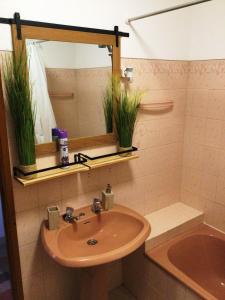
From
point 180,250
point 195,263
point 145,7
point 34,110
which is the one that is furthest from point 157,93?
point 195,263

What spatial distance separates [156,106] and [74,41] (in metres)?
0.81

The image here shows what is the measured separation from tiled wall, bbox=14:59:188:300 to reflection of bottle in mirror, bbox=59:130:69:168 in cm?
17

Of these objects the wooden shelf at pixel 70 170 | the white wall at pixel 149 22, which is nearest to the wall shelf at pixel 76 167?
the wooden shelf at pixel 70 170

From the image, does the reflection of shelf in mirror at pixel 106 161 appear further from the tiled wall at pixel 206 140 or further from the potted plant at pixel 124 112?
the tiled wall at pixel 206 140

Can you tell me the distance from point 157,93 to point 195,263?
144 cm

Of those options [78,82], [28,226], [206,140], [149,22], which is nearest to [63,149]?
[78,82]

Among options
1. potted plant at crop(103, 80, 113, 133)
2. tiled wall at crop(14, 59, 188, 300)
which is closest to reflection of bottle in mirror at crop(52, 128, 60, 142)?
tiled wall at crop(14, 59, 188, 300)

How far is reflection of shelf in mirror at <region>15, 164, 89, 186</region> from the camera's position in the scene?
139 centimetres

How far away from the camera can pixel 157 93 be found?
1980mm

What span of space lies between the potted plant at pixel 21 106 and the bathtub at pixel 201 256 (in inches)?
47.5

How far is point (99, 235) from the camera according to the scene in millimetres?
1715

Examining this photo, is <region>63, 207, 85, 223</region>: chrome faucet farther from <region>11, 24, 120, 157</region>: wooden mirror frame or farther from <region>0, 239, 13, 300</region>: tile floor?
<region>0, 239, 13, 300</region>: tile floor

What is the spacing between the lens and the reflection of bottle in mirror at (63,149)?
1.50 m

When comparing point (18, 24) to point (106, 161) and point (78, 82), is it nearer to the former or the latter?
point (78, 82)
